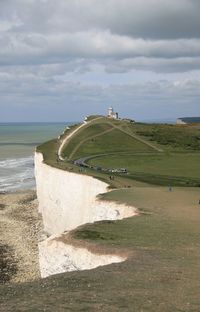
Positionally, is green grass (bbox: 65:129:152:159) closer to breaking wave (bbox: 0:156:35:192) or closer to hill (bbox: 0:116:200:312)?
breaking wave (bbox: 0:156:35:192)

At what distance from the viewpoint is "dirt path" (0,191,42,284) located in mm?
36812

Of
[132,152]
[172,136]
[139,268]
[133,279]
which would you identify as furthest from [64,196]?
[172,136]

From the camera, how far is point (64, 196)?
171 ft

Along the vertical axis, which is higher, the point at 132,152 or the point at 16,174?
the point at 132,152

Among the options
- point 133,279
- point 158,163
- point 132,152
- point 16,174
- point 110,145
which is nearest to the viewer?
point 133,279

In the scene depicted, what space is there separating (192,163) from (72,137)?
35.7 metres

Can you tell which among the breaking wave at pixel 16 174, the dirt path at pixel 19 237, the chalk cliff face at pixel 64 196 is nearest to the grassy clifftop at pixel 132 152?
the chalk cliff face at pixel 64 196

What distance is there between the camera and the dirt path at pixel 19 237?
3681cm

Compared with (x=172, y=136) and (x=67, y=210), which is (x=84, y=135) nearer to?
(x=172, y=136)

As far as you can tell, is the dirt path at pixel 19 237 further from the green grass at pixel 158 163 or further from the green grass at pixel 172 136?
the green grass at pixel 172 136

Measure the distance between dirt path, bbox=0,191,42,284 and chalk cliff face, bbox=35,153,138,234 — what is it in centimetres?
229

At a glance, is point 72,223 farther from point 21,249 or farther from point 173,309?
point 173,309

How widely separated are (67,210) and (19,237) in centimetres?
545

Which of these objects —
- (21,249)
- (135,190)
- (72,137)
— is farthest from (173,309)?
(72,137)
